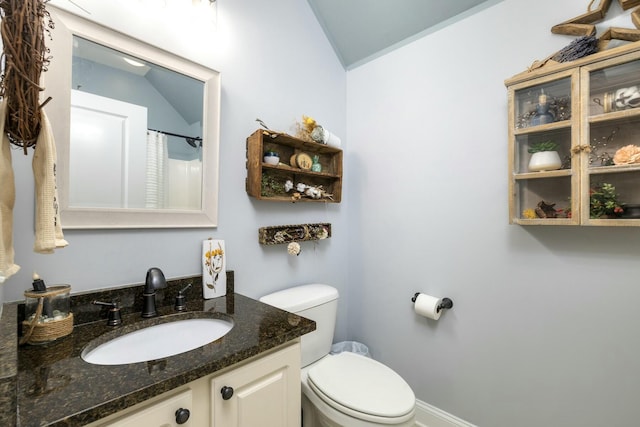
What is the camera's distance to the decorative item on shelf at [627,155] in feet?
3.32

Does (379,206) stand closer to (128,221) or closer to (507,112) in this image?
(507,112)


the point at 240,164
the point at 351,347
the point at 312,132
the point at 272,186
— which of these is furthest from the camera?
the point at 351,347

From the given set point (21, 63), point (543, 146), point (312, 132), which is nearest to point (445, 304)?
Answer: point (543, 146)

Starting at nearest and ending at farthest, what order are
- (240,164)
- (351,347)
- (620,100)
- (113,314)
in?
(113,314), (620,100), (240,164), (351,347)

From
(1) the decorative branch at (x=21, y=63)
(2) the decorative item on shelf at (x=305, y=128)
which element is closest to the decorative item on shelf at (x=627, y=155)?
(2) the decorative item on shelf at (x=305, y=128)

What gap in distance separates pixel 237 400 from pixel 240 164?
3.26 ft

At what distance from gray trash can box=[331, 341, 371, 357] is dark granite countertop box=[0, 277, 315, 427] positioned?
0.98 meters

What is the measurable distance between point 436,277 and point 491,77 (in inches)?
42.0

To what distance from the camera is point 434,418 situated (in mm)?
1539

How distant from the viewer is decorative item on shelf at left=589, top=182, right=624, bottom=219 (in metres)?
1.04

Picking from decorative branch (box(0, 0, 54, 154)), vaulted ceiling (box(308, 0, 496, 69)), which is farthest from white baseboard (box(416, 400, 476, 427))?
vaulted ceiling (box(308, 0, 496, 69))

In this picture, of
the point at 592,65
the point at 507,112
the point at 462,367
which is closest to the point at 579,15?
the point at 592,65

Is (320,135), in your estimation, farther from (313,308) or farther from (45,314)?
(45,314)

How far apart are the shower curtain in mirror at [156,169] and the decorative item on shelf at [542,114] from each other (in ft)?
5.12
